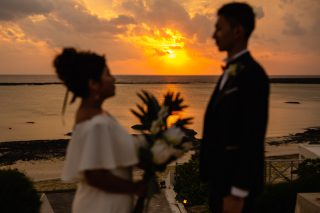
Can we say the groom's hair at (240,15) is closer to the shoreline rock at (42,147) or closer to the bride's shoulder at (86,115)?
the bride's shoulder at (86,115)

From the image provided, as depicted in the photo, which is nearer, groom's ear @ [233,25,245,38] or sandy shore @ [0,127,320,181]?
groom's ear @ [233,25,245,38]

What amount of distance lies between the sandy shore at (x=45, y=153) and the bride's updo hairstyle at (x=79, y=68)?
12.7 metres

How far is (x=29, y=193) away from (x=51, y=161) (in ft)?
50.7

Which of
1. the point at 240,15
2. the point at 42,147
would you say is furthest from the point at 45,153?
the point at 240,15

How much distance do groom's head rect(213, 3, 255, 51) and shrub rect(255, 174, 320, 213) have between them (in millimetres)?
3916

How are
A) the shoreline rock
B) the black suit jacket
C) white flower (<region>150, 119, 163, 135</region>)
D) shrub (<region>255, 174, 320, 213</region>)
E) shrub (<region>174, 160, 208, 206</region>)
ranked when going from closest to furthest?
1. the black suit jacket
2. white flower (<region>150, 119, 163, 135</region>)
3. shrub (<region>255, 174, 320, 213</region>)
4. shrub (<region>174, 160, 208, 206</region>)
5. the shoreline rock

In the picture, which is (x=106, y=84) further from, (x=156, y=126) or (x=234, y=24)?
(x=234, y=24)

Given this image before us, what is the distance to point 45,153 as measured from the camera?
21.5 m

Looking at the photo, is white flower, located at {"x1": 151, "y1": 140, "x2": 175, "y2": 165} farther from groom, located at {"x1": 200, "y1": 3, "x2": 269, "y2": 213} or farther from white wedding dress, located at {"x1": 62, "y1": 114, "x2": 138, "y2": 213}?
groom, located at {"x1": 200, "y1": 3, "x2": 269, "y2": 213}

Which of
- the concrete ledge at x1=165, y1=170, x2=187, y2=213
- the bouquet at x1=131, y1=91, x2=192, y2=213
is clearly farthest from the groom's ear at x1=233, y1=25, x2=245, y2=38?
the concrete ledge at x1=165, y1=170, x2=187, y2=213

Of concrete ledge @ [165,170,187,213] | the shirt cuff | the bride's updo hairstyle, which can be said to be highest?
the bride's updo hairstyle

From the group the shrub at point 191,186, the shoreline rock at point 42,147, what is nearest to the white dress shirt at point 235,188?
the shrub at point 191,186

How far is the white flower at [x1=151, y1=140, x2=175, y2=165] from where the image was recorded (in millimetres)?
2090

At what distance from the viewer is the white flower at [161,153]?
2.09 metres
